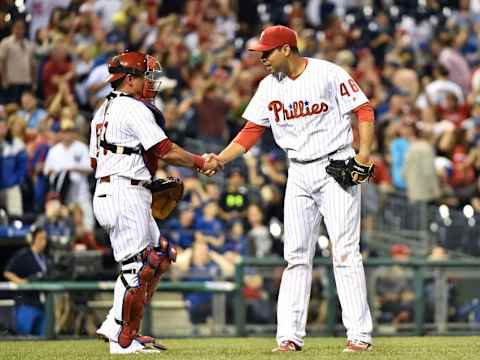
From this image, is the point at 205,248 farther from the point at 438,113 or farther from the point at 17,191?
the point at 438,113

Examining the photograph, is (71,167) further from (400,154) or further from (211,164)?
(211,164)

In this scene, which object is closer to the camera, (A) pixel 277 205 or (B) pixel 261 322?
(B) pixel 261 322

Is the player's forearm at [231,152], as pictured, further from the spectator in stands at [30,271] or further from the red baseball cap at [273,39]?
the spectator in stands at [30,271]

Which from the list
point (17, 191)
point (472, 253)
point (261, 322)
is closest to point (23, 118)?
point (17, 191)

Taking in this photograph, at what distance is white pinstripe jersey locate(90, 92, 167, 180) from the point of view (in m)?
9.42

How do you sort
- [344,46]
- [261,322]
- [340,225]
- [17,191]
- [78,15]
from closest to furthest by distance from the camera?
[340,225] → [261,322] → [17,191] → [78,15] → [344,46]

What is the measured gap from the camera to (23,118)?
16906 millimetres

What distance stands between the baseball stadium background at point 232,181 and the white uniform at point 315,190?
0.48 meters

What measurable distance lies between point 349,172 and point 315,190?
311mm

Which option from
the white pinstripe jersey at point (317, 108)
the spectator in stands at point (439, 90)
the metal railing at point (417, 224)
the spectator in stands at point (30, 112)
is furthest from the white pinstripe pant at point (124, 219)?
the spectator in stands at point (439, 90)

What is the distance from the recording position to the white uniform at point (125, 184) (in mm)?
9453

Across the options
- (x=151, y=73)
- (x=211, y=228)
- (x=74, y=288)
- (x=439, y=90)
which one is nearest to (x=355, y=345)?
(x=151, y=73)

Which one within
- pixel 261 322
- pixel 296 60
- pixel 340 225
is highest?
pixel 296 60

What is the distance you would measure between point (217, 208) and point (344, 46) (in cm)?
689
